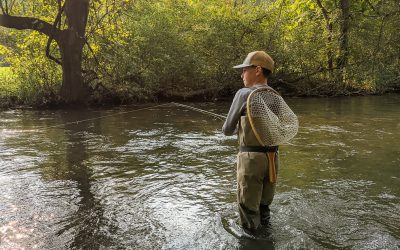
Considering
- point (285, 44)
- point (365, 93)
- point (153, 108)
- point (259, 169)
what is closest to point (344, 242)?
point (259, 169)

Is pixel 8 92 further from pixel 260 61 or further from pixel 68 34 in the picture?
pixel 260 61

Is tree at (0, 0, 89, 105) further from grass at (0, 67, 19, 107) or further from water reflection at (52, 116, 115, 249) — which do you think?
water reflection at (52, 116, 115, 249)

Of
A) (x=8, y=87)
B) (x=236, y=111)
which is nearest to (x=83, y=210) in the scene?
(x=236, y=111)

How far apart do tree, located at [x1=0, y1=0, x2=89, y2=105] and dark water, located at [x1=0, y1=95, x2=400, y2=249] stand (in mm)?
5592

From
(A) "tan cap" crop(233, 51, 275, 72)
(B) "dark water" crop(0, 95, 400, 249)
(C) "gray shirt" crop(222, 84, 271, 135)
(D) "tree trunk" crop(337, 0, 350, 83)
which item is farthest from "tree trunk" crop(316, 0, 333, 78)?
(C) "gray shirt" crop(222, 84, 271, 135)

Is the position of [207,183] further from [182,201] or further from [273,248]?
[273,248]

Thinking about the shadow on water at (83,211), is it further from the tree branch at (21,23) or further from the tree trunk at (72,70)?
the tree branch at (21,23)

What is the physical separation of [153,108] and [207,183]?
35.6ft

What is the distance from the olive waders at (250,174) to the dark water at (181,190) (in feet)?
0.90

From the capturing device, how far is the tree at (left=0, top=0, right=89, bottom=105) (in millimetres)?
16031

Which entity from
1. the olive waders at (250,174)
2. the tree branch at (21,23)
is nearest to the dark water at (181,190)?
the olive waders at (250,174)

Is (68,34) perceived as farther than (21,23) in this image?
Yes

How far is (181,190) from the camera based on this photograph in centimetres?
619

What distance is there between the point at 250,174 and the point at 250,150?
24 cm
